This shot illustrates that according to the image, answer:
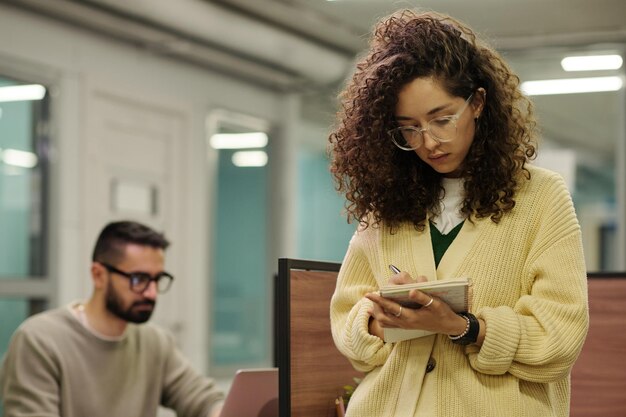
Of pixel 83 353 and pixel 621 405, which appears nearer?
pixel 621 405

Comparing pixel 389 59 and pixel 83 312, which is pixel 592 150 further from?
pixel 389 59

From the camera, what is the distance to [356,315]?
5.74 feet

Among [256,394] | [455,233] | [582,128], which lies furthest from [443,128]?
[582,128]

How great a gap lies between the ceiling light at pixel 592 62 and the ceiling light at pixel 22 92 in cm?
340

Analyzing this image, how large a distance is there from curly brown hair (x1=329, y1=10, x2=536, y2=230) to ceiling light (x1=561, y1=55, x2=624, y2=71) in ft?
16.4

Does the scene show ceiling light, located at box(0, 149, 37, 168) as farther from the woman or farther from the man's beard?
the woman

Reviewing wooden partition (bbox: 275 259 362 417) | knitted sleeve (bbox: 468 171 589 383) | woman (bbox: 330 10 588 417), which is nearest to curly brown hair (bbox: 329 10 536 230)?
woman (bbox: 330 10 588 417)

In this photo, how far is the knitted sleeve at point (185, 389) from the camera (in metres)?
3.38

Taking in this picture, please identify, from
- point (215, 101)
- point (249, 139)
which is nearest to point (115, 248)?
point (215, 101)

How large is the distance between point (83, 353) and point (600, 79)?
4.85m

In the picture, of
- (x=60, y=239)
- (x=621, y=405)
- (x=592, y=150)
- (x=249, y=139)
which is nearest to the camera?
(x=621, y=405)

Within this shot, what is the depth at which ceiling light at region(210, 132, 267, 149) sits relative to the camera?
6.98m

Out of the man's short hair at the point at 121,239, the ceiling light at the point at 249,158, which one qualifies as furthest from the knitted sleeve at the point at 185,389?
the ceiling light at the point at 249,158

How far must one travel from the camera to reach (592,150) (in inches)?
404
